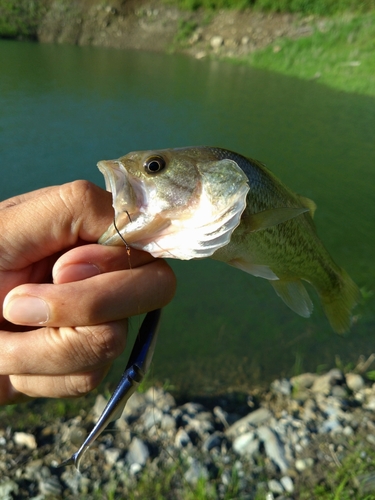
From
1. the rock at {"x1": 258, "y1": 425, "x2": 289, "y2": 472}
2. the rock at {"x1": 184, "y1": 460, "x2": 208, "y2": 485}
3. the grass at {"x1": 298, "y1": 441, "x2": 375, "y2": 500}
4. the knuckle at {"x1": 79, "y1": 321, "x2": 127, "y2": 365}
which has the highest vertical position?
the knuckle at {"x1": 79, "y1": 321, "x2": 127, "y2": 365}

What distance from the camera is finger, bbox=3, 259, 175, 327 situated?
1.32 m

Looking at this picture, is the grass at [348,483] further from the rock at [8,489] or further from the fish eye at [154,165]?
the fish eye at [154,165]

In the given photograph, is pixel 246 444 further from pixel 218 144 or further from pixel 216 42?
pixel 216 42

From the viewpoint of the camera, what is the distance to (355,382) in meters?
3.46

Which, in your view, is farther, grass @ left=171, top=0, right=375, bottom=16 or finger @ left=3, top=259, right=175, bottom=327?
grass @ left=171, top=0, right=375, bottom=16

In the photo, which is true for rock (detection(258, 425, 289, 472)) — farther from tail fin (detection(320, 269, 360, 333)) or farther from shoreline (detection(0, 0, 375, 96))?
shoreline (detection(0, 0, 375, 96))

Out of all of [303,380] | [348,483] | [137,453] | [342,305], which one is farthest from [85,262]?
[303,380]

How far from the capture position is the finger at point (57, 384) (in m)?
1.56

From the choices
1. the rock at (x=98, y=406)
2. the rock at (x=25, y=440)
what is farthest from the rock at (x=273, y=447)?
the rock at (x=25, y=440)

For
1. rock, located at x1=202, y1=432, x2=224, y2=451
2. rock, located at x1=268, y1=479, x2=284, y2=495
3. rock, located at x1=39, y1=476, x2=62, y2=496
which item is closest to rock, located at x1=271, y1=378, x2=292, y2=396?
rock, located at x1=202, y1=432, x2=224, y2=451

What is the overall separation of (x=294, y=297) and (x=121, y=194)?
1096 millimetres

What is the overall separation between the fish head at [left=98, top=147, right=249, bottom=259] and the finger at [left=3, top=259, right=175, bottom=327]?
Result: 0.16 meters

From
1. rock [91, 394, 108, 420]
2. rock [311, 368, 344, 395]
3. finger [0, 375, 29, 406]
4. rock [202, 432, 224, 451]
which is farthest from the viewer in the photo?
rock [311, 368, 344, 395]

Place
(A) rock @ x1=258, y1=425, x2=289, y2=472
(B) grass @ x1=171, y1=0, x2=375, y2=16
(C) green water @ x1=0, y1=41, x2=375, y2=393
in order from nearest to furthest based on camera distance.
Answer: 1. (A) rock @ x1=258, y1=425, x2=289, y2=472
2. (C) green water @ x1=0, y1=41, x2=375, y2=393
3. (B) grass @ x1=171, y1=0, x2=375, y2=16
